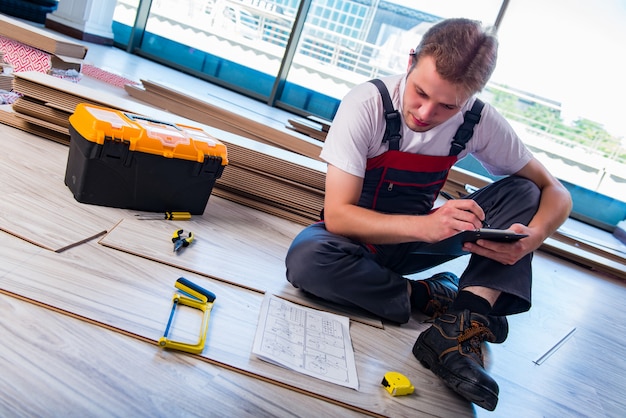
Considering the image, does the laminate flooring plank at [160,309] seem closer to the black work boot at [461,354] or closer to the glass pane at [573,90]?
the black work boot at [461,354]

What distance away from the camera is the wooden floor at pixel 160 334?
1.07 metres

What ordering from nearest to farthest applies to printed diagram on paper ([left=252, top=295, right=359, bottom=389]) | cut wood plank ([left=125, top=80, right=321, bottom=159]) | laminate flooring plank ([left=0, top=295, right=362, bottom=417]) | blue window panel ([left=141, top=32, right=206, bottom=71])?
1. laminate flooring plank ([left=0, top=295, right=362, bottom=417])
2. printed diagram on paper ([left=252, top=295, right=359, bottom=389])
3. cut wood plank ([left=125, top=80, right=321, bottom=159])
4. blue window panel ([left=141, top=32, right=206, bottom=71])

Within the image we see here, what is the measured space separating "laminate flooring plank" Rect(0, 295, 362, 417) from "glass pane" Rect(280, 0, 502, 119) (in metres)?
5.06

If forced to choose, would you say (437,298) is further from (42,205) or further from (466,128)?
(42,205)

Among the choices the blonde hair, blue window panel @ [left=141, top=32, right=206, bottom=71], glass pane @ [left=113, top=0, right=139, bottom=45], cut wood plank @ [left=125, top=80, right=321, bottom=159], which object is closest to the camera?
the blonde hair

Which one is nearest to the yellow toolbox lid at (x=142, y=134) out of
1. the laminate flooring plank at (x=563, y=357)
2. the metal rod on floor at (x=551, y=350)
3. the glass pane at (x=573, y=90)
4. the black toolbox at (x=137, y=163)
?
the black toolbox at (x=137, y=163)

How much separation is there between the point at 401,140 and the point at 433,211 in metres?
0.25

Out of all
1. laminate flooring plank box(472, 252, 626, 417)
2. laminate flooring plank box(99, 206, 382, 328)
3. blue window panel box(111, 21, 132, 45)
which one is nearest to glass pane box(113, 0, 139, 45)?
blue window panel box(111, 21, 132, 45)

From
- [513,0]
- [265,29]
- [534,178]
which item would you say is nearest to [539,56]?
[513,0]

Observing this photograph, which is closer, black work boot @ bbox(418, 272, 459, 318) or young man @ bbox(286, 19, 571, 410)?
young man @ bbox(286, 19, 571, 410)

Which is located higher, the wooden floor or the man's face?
the man's face

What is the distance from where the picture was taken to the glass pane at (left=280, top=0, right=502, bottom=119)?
581 centimetres

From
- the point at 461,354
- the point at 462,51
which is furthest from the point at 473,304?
the point at 462,51

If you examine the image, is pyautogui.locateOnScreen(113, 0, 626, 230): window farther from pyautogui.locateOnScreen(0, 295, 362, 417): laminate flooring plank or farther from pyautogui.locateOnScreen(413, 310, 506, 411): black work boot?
pyautogui.locateOnScreen(0, 295, 362, 417): laminate flooring plank
